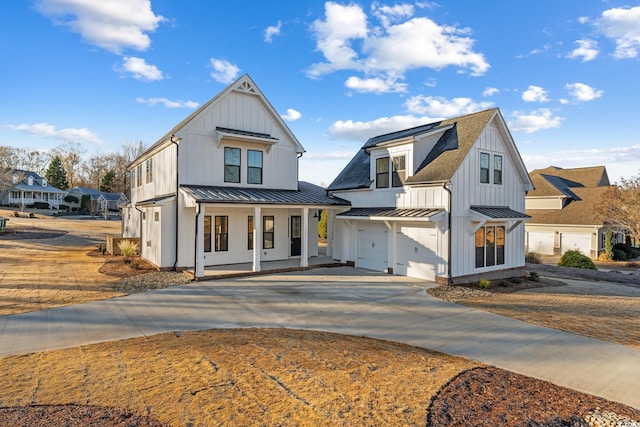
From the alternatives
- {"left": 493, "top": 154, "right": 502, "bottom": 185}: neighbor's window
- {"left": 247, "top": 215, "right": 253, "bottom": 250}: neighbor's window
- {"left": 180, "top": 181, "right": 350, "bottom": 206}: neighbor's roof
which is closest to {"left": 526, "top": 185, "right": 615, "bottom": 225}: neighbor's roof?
{"left": 493, "top": 154, "right": 502, "bottom": 185}: neighbor's window

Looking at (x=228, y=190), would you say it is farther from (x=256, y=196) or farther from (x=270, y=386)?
(x=270, y=386)

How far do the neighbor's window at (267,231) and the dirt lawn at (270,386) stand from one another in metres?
9.73

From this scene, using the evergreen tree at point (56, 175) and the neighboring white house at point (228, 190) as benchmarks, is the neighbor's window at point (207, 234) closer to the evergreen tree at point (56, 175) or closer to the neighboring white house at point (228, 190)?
the neighboring white house at point (228, 190)

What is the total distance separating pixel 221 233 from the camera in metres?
16.0

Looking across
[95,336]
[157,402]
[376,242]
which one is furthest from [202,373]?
[376,242]

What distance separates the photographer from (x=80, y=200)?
6228 cm

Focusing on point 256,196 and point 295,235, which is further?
point 295,235

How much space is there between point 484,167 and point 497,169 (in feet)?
3.10

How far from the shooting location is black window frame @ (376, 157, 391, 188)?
16062 millimetres

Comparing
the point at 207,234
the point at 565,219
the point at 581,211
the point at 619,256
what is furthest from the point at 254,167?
the point at 619,256

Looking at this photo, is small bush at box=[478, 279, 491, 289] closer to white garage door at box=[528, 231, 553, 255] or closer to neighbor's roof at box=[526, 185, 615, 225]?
neighbor's roof at box=[526, 185, 615, 225]

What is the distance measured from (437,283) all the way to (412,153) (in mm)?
5449

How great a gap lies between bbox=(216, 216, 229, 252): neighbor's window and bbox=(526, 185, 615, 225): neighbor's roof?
25.9 meters

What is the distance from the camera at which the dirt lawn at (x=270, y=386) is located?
14.0ft
